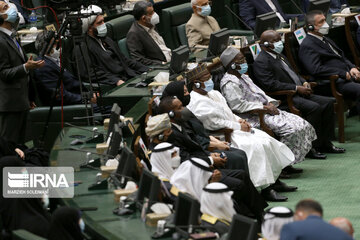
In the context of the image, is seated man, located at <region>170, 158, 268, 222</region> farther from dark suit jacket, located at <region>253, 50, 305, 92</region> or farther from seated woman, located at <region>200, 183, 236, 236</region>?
dark suit jacket, located at <region>253, 50, 305, 92</region>

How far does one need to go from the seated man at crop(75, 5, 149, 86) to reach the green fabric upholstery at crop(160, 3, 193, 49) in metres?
1.48

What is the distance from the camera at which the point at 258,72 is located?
28.9 feet

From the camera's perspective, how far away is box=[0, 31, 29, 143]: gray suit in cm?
752

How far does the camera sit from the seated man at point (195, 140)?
6.92 meters

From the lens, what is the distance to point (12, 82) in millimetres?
7633

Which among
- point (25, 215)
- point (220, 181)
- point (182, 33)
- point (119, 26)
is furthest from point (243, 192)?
point (182, 33)

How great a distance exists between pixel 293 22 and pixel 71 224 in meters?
5.63

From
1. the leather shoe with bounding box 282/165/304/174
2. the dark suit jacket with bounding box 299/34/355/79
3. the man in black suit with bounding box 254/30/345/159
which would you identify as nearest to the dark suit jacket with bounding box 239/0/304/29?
the dark suit jacket with bounding box 299/34/355/79

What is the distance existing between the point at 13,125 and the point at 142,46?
6.99 feet

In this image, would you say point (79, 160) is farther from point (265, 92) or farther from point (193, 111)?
point (265, 92)

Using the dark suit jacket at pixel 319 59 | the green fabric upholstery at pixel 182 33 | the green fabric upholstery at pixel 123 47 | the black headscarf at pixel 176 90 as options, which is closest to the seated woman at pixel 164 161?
the black headscarf at pixel 176 90

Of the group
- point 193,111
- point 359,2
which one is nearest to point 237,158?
point 193,111

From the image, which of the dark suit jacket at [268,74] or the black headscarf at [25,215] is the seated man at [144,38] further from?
the black headscarf at [25,215]

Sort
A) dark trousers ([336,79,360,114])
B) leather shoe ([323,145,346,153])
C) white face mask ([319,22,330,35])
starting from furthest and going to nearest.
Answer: white face mask ([319,22,330,35]) < dark trousers ([336,79,360,114]) < leather shoe ([323,145,346,153])
